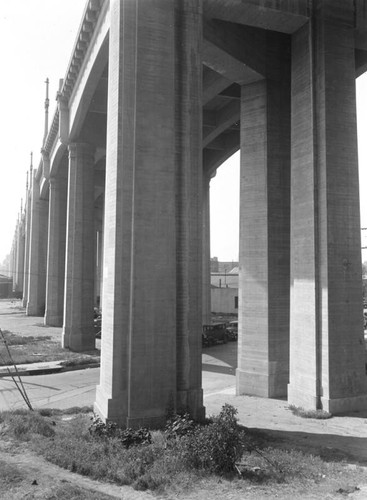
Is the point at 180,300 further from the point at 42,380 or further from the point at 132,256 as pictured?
the point at 42,380

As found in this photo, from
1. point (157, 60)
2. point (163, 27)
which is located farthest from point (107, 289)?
point (163, 27)

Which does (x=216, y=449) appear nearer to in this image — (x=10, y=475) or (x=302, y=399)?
(x=10, y=475)

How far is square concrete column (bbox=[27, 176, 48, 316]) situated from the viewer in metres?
54.6

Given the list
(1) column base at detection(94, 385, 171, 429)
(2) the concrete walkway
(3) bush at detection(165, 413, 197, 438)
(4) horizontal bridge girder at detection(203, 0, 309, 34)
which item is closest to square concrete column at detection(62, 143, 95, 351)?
(2) the concrete walkway

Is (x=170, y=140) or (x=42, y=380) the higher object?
(x=170, y=140)

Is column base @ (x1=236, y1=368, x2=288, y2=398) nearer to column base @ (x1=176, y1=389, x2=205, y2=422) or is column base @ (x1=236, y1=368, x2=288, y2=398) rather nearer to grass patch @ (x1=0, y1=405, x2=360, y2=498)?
column base @ (x1=176, y1=389, x2=205, y2=422)

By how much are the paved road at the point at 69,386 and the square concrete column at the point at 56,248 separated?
20435mm

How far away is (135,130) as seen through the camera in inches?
509

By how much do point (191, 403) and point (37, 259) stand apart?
149 ft

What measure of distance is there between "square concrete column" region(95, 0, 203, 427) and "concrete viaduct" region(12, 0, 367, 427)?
0.04 metres

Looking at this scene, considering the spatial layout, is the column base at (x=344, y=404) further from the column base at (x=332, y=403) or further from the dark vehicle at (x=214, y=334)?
the dark vehicle at (x=214, y=334)

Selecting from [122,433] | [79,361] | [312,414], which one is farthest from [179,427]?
[79,361]

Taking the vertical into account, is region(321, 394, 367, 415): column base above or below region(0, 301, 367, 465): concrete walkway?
above

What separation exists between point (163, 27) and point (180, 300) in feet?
25.9
